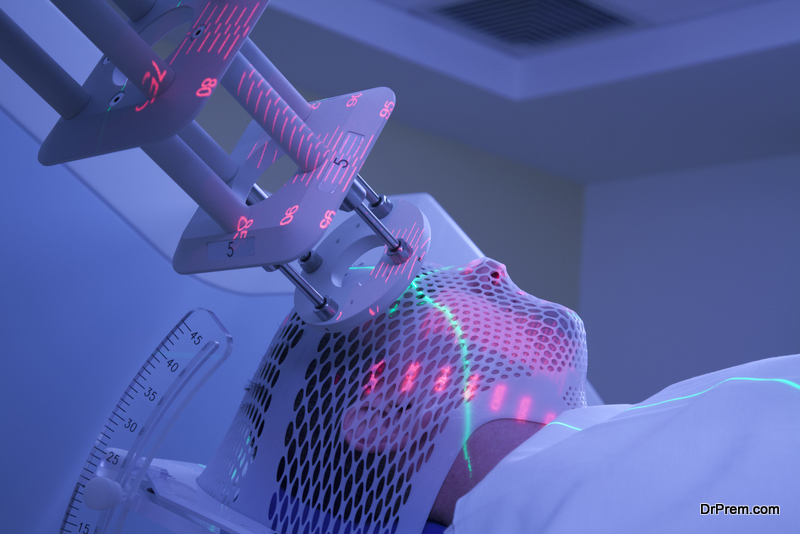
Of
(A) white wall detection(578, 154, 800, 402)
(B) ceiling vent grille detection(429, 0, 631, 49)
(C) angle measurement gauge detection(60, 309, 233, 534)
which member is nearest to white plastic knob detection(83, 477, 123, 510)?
(C) angle measurement gauge detection(60, 309, 233, 534)

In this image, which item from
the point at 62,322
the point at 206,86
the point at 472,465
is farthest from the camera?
the point at 62,322

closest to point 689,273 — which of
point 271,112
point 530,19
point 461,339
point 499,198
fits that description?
point 499,198

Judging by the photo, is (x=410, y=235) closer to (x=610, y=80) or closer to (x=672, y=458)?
(x=672, y=458)

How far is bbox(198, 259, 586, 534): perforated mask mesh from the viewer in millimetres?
693

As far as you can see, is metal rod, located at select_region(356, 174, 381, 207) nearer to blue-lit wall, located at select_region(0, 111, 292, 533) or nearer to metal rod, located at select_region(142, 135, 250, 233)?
metal rod, located at select_region(142, 135, 250, 233)

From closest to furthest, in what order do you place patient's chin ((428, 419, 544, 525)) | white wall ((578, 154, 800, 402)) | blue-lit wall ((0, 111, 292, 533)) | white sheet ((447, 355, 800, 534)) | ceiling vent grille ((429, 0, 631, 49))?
1. white sheet ((447, 355, 800, 534))
2. patient's chin ((428, 419, 544, 525))
3. blue-lit wall ((0, 111, 292, 533))
4. ceiling vent grille ((429, 0, 631, 49))
5. white wall ((578, 154, 800, 402))

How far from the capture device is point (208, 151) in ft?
2.11

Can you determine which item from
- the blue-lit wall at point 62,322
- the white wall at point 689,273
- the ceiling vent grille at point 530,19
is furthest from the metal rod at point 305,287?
the white wall at point 689,273

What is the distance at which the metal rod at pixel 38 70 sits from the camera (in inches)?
18.8

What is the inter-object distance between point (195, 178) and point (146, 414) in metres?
0.31

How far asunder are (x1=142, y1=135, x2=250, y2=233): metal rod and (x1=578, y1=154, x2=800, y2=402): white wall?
2.92 metres

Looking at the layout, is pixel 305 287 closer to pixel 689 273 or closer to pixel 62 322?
pixel 62 322

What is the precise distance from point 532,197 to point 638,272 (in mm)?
633

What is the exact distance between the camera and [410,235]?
730 mm
